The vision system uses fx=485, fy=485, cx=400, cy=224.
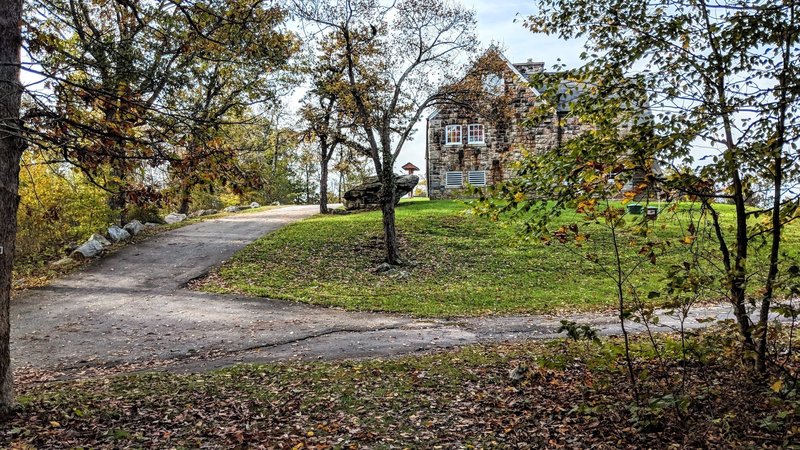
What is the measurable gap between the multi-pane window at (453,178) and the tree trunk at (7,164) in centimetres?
2630

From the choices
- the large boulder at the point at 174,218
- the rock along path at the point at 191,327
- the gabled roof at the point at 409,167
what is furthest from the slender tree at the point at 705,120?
the gabled roof at the point at 409,167

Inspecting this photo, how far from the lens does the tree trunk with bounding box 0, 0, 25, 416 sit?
5.05 metres

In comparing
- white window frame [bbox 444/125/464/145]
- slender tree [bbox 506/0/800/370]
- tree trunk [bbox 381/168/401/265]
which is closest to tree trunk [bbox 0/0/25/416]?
slender tree [bbox 506/0/800/370]

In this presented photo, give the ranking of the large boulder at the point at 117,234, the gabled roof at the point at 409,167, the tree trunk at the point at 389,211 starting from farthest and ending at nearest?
the gabled roof at the point at 409,167 < the large boulder at the point at 117,234 < the tree trunk at the point at 389,211

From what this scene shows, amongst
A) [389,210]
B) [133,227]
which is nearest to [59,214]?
[133,227]

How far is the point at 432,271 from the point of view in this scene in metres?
16.2

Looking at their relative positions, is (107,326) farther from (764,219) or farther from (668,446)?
(764,219)

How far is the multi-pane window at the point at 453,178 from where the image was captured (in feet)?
99.5

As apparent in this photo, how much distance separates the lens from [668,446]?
426 centimetres

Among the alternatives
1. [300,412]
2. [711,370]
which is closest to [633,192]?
[711,370]

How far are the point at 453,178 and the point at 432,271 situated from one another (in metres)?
15.2

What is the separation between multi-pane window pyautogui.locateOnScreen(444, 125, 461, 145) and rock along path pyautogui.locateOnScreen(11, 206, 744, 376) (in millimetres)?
19238

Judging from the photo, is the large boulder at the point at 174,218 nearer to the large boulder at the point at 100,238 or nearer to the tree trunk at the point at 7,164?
the large boulder at the point at 100,238

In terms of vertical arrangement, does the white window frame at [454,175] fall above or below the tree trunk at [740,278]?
above
